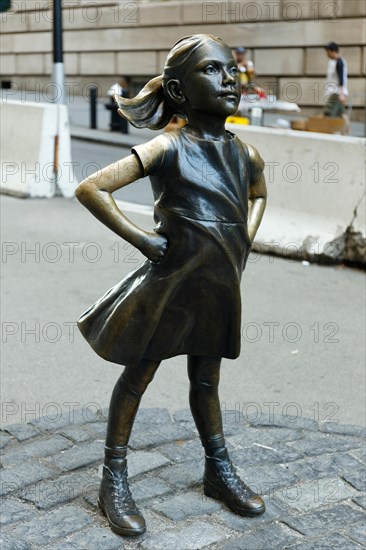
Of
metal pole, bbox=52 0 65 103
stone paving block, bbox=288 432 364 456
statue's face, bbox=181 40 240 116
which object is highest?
statue's face, bbox=181 40 240 116

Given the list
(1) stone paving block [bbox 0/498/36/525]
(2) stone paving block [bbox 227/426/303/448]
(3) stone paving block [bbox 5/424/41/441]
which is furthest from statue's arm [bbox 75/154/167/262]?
(3) stone paving block [bbox 5/424/41/441]

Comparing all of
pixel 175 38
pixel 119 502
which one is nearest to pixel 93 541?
pixel 119 502

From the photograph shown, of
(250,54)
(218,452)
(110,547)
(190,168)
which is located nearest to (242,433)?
(218,452)

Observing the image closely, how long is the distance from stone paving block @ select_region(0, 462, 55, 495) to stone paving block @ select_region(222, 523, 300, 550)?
1.05m

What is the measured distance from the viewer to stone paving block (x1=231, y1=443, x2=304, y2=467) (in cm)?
476

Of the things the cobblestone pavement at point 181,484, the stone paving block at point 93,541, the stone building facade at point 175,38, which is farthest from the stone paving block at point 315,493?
the stone building facade at point 175,38

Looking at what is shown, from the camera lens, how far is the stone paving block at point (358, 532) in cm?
400

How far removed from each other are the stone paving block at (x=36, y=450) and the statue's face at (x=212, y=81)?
200cm

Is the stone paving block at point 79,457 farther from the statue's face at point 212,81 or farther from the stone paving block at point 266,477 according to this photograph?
the statue's face at point 212,81

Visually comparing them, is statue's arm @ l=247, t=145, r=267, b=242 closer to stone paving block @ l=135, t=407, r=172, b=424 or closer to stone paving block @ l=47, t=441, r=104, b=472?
stone paving block @ l=47, t=441, r=104, b=472

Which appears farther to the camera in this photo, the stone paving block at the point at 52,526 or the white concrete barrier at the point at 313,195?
the white concrete barrier at the point at 313,195

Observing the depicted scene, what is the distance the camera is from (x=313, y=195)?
9.08 metres

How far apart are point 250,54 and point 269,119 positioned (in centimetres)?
320

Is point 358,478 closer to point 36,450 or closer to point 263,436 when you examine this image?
point 263,436
